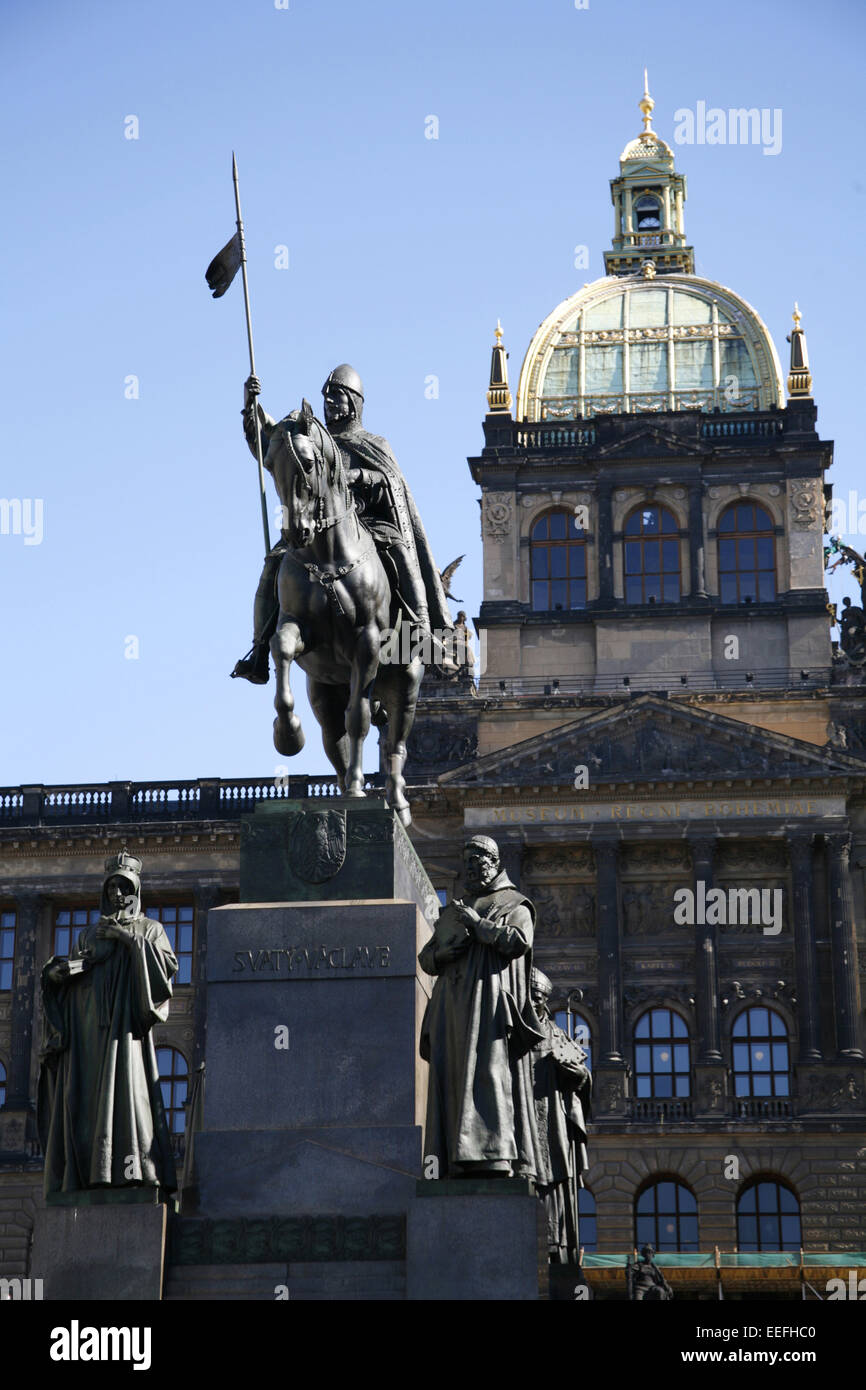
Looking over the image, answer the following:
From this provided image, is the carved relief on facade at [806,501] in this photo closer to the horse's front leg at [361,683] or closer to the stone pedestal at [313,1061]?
the horse's front leg at [361,683]

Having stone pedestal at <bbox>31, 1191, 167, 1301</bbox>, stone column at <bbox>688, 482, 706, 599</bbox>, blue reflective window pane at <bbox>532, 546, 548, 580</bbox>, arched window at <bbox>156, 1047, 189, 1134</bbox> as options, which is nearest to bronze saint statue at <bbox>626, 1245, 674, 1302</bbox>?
stone pedestal at <bbox>31, 1191, 167, 1301</bbox>

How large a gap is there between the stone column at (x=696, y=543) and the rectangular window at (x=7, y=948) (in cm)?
2017

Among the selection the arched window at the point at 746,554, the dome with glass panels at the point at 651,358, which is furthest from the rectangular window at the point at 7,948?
the arched window at the point at 746,554

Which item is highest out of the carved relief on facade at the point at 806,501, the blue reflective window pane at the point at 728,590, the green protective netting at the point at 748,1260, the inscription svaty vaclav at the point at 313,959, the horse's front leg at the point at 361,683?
the carved relief on facade at the point at 806,501

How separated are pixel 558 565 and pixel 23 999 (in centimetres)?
1851

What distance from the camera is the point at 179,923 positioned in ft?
206

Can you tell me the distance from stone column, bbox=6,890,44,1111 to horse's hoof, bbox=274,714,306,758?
46893mm

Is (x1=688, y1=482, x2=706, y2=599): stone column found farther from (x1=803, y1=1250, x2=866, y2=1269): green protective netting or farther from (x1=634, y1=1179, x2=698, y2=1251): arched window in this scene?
(x1=803, y1=1250, x2=866, y2=1269): green protective netting

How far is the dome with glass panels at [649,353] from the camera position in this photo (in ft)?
222

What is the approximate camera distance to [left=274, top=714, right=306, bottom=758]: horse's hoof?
625 inches

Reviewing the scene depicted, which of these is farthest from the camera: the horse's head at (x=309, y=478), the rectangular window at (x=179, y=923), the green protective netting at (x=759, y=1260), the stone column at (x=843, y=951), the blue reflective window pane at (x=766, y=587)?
the blue reflective window pane at (x=766, y=587)

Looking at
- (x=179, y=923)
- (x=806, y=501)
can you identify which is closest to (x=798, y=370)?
(x=806, y=501)

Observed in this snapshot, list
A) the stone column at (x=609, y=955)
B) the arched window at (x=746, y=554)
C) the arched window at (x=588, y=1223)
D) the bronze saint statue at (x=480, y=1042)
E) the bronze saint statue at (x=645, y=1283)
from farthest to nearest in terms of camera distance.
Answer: the arched window at (x=746, y=554)
the stone column at (x=609, y=955)
the arched window at (x=588, y=1223)
the bronze saint statue at (x=645, y=1283)
the bronze saint statue at (x=480, y=1042)
